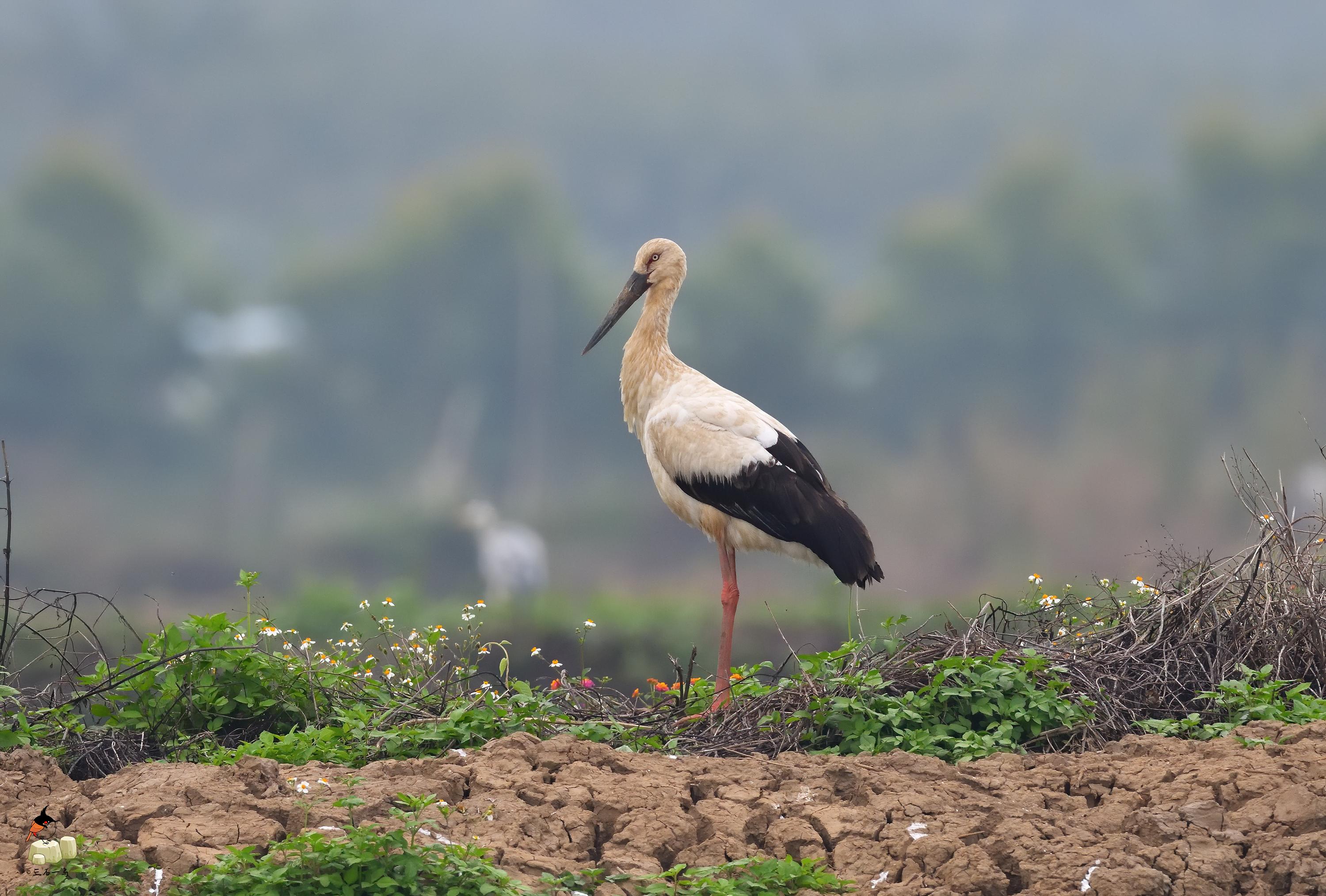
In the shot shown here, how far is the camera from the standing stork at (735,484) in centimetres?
695

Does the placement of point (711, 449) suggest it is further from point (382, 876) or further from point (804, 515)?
point (382, 876)

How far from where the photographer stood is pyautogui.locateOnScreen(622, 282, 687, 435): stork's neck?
774 centimetres

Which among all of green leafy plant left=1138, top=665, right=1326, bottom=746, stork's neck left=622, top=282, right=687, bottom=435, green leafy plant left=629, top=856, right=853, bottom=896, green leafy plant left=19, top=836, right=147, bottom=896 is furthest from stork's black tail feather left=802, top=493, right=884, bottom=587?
green leafy plant left=19, top=836, right=147, bottom=896

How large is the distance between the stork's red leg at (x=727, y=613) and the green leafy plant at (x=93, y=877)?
3084mm

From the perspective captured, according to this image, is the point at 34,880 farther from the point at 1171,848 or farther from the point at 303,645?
the point at 1171,848

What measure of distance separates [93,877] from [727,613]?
408cm

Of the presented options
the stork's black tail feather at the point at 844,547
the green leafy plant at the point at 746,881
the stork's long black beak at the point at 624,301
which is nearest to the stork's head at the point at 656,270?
the stork's long black beak at the point at 624,301

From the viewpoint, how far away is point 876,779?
4.62 m

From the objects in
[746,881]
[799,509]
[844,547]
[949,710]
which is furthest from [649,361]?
[746,881]

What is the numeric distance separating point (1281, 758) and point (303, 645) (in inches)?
160

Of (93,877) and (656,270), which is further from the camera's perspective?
(656,270)

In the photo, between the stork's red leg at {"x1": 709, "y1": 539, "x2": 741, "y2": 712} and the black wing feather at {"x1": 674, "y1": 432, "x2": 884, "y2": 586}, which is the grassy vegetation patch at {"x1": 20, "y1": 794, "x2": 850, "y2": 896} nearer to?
the stork's red leg at {"x1": 709, "y1": 539, "x2": 741, "y2": 712}

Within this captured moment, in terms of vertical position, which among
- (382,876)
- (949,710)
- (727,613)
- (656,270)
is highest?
(656,270)

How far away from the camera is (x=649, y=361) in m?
7.81
